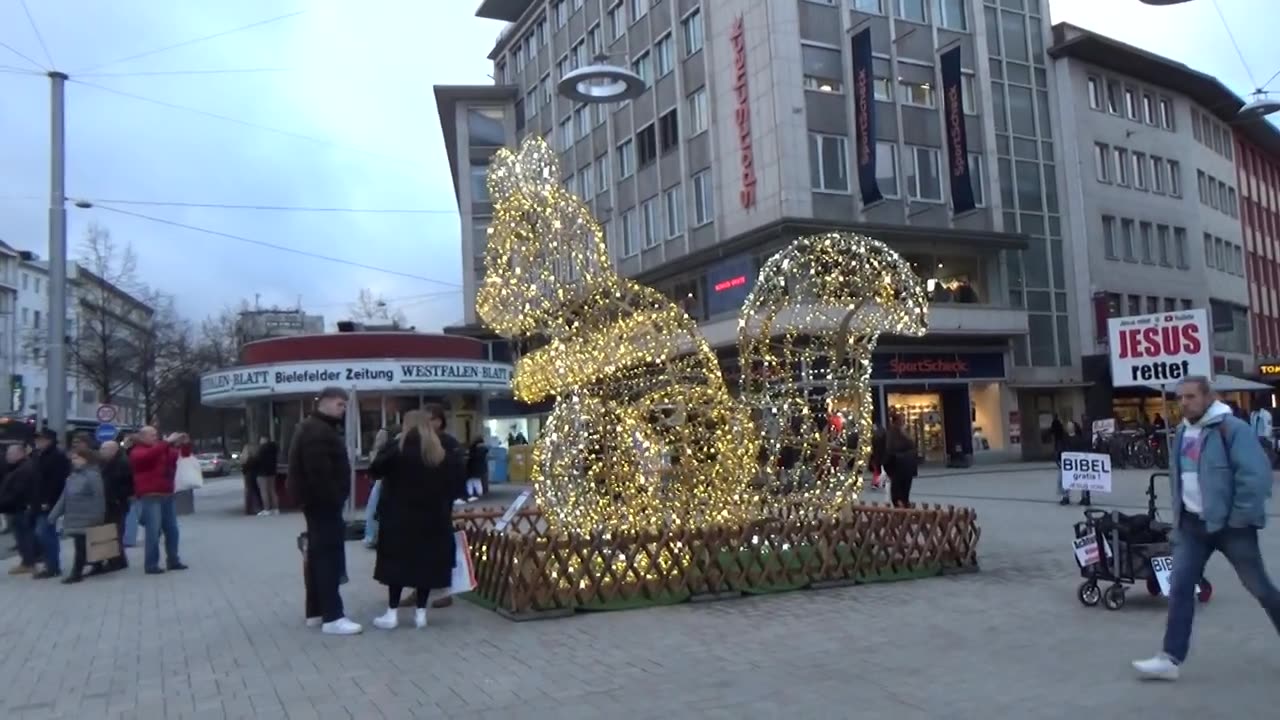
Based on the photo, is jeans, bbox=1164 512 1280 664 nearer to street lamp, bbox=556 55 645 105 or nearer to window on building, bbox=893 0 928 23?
street lamp, bbox=556 55 645 105

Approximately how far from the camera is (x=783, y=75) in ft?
105

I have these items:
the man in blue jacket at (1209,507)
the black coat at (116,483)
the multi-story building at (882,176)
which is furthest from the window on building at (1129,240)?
the man in blue jacket at (1209,507)

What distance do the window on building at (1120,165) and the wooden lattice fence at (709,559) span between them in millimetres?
34015

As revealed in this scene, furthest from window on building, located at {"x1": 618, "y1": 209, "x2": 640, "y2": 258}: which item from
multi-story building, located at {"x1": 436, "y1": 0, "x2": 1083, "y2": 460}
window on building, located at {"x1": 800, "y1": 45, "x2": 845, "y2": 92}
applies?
window on building, located at {"x1": 800, "y1": 45, "x2": 845, "y2": 92}

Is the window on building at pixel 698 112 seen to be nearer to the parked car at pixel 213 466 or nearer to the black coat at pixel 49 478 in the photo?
the black coat at pixel 49 478

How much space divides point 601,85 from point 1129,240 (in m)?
29.9

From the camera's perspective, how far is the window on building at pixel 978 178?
117ft

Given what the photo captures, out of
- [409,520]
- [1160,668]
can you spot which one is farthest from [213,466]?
[1160,668]

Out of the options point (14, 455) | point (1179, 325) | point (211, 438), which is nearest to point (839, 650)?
point (1179, 325)

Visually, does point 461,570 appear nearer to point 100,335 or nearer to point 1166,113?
point 100,335

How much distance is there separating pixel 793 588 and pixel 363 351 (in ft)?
50.9

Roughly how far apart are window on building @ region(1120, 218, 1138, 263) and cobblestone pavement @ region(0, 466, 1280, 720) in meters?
32.6

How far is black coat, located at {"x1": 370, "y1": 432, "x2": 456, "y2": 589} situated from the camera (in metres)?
8.48

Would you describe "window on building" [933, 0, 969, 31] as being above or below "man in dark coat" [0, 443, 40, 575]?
above
